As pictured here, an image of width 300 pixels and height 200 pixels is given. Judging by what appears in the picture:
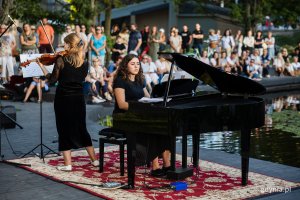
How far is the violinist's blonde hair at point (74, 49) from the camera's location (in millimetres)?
8836

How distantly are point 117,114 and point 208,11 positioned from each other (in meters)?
→ 30.7

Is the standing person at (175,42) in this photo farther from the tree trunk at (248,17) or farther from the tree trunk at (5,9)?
the tree trunk at (248,17)

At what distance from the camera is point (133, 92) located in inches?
342

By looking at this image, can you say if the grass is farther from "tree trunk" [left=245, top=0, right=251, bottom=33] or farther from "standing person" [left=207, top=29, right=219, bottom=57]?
"tree trunk" [left=245, top=0, right=251, bottom=33]

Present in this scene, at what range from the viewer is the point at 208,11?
125 ft

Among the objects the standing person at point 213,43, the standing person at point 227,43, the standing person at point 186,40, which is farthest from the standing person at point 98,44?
the standing person at point 227,43

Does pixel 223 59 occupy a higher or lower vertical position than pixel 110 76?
higher

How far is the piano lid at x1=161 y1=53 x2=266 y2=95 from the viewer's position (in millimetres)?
7984

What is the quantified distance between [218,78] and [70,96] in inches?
82.1

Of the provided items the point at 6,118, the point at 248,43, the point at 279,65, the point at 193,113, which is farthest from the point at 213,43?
the point at 193,113

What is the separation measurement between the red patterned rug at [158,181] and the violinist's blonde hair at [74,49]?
1.53 metres

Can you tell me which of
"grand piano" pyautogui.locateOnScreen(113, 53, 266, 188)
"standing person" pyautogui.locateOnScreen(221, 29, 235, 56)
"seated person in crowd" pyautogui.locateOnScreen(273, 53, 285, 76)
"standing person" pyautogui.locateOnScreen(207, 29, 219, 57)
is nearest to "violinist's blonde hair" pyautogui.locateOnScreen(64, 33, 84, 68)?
"grand piano" pyautogui.locateOnScreen(113, 53, 266, 188)

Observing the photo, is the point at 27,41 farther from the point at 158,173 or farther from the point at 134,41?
the point at 158,173

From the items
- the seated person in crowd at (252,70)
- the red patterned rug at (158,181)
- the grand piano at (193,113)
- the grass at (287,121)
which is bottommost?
the red patterned rug at (158,181)
